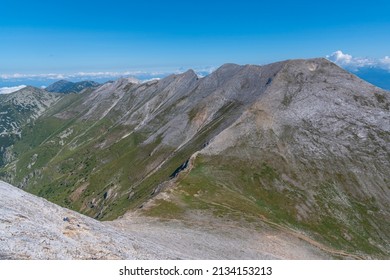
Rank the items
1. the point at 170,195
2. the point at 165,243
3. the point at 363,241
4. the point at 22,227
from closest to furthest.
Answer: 1. the point at 22,227
2. the point at 165,243
3. the point at 170,195
4. the point at 363,241

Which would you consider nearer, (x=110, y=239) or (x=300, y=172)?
(x=110, y=239)

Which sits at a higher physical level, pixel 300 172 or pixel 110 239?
pixel 110 239

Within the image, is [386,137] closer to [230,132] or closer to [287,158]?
[287,158]

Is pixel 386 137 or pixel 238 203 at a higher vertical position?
pixel 386 137

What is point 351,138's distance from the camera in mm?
144375

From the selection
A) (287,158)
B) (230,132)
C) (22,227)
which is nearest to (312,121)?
(287,158)

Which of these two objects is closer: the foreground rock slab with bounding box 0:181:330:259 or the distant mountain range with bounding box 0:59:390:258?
the foreground rock slab with bounding box 0:181:330:259

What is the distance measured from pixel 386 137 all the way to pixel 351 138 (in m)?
14.9

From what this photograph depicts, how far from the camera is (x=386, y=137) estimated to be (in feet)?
469

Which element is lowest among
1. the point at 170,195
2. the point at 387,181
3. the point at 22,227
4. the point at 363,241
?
the point at 363,241

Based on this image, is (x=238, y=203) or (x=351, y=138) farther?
(x=351, y=138)

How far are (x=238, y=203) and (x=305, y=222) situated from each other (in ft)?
89.8

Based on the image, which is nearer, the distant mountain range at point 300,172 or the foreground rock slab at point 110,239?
the foreground rock slab at point 110,239

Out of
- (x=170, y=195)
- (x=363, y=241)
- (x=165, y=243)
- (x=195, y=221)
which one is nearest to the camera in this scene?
(x=165, y=243)
